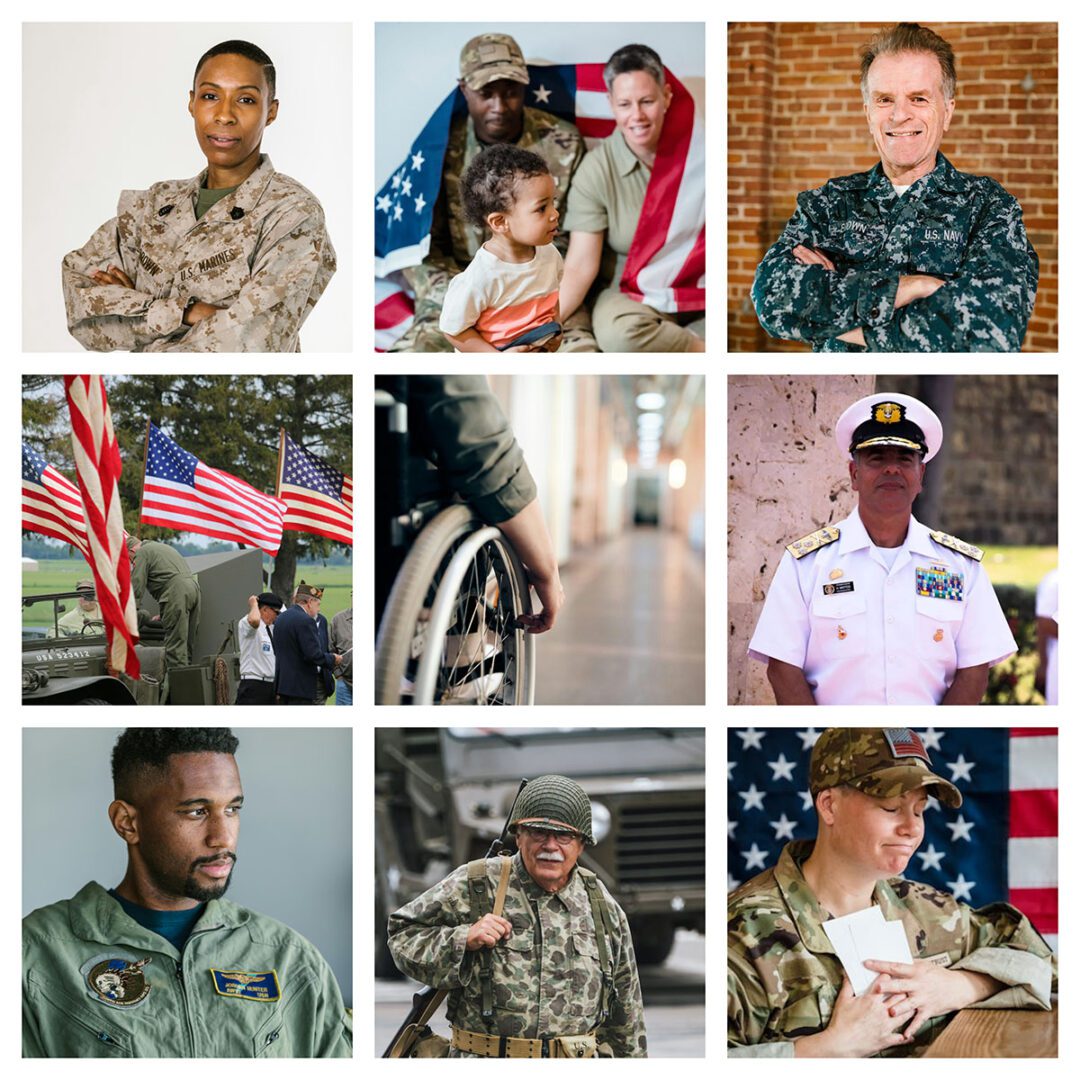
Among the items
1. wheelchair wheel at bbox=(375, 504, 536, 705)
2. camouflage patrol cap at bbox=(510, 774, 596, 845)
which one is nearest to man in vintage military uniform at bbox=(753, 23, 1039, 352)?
wheelchair wheel at bbox=(375, 504, 536, 705)

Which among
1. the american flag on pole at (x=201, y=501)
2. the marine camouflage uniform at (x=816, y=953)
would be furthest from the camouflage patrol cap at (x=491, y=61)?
the marine camouflage uniform at (x=816, y=953)

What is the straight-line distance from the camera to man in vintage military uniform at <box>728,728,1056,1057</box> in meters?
2.59

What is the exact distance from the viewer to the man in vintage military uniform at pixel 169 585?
2.60 meters

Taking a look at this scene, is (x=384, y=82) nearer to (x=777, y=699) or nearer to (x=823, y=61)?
(x=823, y=61)

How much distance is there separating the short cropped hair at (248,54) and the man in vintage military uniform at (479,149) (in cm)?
40

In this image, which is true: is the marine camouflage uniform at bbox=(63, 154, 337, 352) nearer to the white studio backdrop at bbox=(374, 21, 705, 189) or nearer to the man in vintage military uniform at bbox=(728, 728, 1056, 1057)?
the white studio backdrop at bbox=(374, 21, 705, 189)

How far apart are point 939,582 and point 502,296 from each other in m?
1.10

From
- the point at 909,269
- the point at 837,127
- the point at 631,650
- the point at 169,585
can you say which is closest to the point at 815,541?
the point at 631,650

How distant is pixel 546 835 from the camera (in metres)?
2.61

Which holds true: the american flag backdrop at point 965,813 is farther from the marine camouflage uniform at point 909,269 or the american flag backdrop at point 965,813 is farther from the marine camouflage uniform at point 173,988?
the marine camouflage uniform at point 173,988

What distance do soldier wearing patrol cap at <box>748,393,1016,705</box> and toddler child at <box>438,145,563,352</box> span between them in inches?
27.1

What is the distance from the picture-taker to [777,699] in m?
2.63

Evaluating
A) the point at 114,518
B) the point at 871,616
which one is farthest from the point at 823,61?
the point at 114,518
